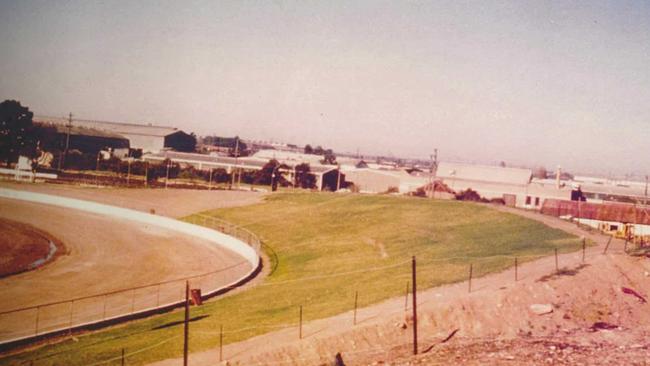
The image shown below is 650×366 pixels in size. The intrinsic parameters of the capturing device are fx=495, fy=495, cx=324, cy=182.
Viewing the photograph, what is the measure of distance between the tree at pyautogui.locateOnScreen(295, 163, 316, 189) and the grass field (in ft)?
85.9

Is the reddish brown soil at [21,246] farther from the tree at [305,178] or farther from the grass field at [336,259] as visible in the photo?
the tree at [305,178]

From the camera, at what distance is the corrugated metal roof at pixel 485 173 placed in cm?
8562

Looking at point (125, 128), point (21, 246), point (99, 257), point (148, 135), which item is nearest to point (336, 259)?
point (99, 257)

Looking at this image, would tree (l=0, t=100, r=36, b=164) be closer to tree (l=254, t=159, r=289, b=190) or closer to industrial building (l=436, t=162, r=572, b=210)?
tree (l=254, t=159, r=289, b=190)

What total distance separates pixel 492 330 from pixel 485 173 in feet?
248

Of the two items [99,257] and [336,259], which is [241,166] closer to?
[99,257]

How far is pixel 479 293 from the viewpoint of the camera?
18.8 meters

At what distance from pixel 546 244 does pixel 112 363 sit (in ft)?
79.0

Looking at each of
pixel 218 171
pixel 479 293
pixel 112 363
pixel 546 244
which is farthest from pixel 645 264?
pixel 218 171

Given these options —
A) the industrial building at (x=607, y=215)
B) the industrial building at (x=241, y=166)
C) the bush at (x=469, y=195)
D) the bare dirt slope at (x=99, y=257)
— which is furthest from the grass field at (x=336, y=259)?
the industrial building at (x=241, y=166)

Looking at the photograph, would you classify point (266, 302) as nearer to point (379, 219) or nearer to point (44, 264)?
point (44, 264)

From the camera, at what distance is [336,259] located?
32250mm

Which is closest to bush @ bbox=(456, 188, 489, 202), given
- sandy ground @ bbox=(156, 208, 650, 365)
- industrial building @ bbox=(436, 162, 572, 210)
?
industrial building @ bbox=(436, 162, 572, 210)

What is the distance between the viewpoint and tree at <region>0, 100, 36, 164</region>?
44906 mm
